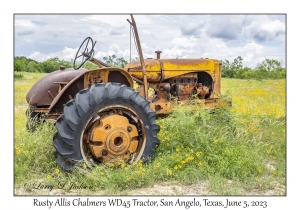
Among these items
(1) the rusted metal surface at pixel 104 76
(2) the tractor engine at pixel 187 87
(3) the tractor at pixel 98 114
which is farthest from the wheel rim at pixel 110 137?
(2) the tractor engine at pixel 187 87

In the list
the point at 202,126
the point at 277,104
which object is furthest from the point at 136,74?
the point at 277,104

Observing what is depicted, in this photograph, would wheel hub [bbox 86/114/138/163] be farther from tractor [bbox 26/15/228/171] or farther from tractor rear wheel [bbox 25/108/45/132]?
tractor rear wheel [bbox 25/108/45/132]

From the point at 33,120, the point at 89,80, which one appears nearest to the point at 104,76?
the point at 89,80

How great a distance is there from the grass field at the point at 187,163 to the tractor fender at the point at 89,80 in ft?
1.59

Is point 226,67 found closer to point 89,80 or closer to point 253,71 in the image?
point 253,71

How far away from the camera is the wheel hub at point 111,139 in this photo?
491cm

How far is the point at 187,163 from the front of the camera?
531 cm

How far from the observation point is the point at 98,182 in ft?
15.5

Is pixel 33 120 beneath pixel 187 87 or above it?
beneath

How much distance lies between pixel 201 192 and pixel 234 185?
50 centimetres

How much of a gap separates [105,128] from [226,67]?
16.5 feet

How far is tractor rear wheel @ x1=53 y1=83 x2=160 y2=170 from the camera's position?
474 cm

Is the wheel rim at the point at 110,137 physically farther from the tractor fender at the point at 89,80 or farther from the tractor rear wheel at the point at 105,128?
the tractor fender at the point at 89,80

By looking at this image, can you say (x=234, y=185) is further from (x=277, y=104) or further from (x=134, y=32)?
(x=277, y=104)
